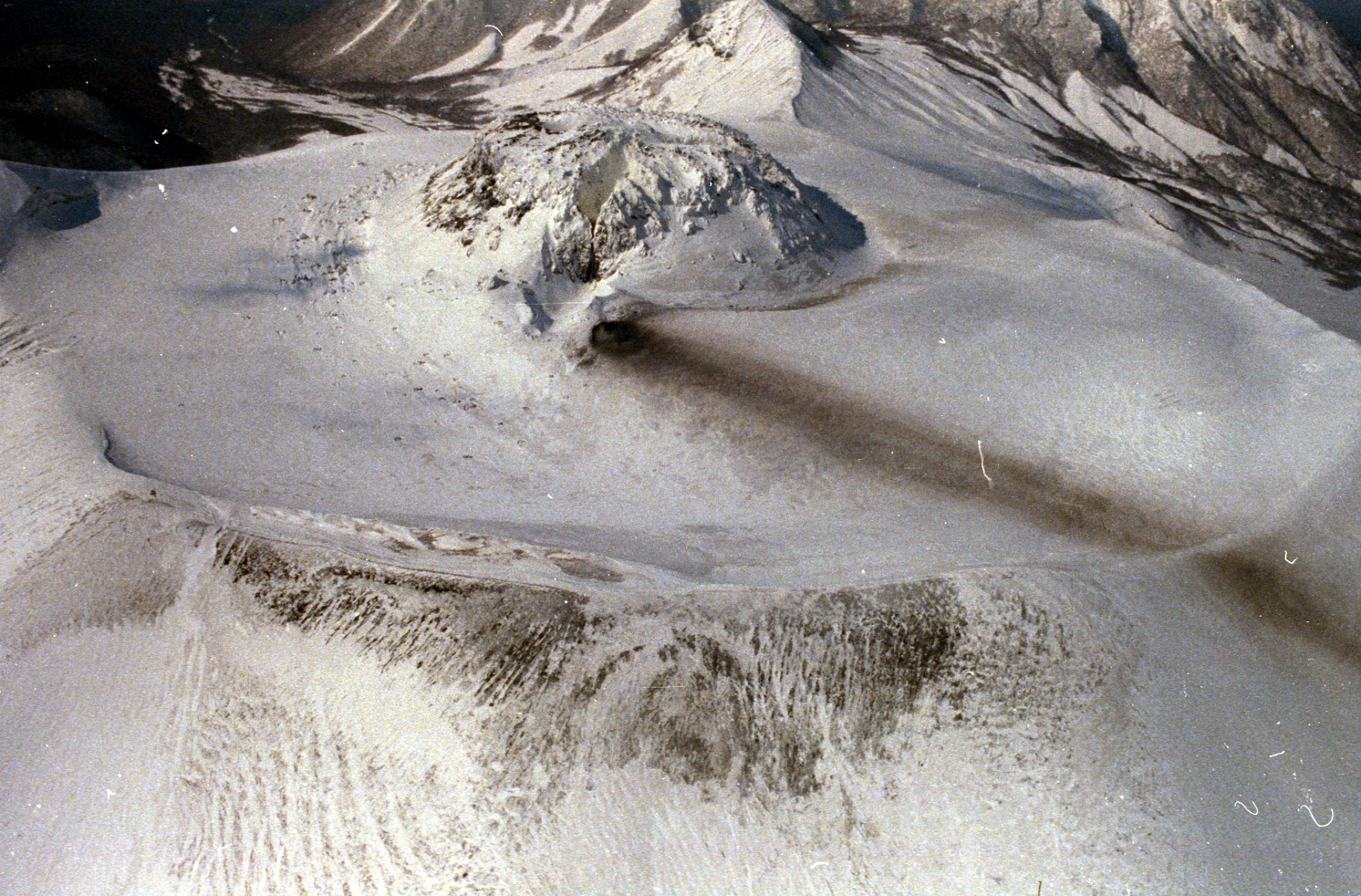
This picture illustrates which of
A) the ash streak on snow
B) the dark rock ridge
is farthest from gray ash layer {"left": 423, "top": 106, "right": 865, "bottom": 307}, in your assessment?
the dark rock ridge

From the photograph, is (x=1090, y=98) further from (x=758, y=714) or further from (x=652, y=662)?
(x=652, y=662)

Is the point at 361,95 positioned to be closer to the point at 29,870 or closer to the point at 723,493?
the point at 723,493

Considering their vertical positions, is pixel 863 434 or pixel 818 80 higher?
pixel 818 80

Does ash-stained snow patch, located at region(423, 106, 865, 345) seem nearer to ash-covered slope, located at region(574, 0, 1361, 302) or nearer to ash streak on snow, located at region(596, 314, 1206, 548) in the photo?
ash streak on snow, located at region(596, 314, 1206, 548)

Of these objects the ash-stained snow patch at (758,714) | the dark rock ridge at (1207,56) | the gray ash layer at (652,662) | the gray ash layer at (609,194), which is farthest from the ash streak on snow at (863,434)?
the dark rock ridge at (1207,56)

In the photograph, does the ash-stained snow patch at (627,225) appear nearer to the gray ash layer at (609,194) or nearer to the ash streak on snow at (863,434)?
the gray ash layer at (609,194)

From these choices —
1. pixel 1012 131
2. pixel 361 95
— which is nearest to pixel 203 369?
pixel 361 95

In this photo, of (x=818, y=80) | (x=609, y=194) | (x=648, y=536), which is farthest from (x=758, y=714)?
(x=818, y=80)
